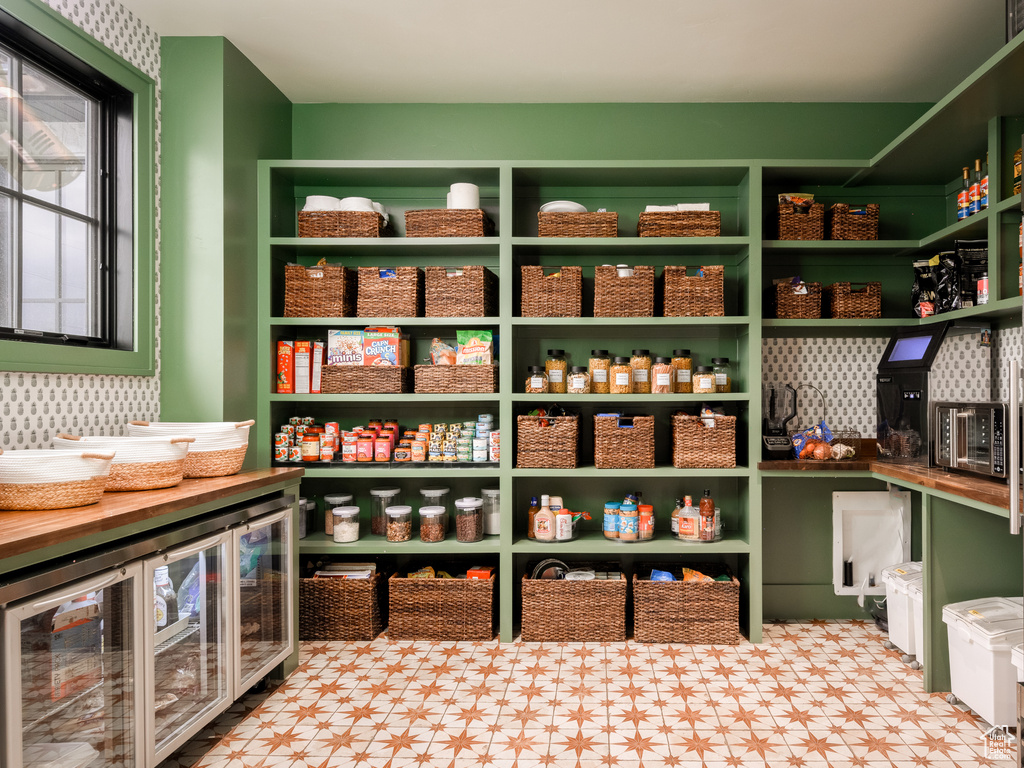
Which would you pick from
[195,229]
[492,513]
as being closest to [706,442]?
[492,513]

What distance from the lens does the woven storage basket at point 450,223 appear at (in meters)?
3.36

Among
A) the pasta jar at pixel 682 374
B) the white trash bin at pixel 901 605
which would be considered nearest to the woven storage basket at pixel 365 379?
the pasta jar at pixel 682 374

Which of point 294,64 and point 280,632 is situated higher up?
point 294,64

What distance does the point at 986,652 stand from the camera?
2.38 m

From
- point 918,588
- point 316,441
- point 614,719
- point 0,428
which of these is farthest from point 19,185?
point 918,588

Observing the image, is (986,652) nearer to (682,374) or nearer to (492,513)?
(682,374)

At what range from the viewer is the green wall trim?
232 centimetres

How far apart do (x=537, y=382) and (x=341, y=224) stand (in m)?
1.36

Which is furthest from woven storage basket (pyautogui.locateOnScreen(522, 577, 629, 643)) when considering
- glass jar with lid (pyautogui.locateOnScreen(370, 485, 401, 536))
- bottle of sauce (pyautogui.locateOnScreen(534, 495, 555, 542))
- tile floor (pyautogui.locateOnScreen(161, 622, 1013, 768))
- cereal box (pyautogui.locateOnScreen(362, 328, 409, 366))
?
cereal box (pyautogui.locateOnScreen(362, 328, 409, 366))

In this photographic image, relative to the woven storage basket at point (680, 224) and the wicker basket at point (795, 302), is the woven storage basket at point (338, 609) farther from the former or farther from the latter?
the wicker basket at point (795, 302)

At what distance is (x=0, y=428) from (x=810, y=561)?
393cm

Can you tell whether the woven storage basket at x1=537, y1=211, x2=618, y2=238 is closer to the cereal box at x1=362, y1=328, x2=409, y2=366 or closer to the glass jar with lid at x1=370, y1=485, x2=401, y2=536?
the cereal box at x1=362, y1=328, x2=409, y2=366

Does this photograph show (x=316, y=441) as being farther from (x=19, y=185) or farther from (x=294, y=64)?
(x=294, y=64)

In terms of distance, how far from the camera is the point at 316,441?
3436 mm
